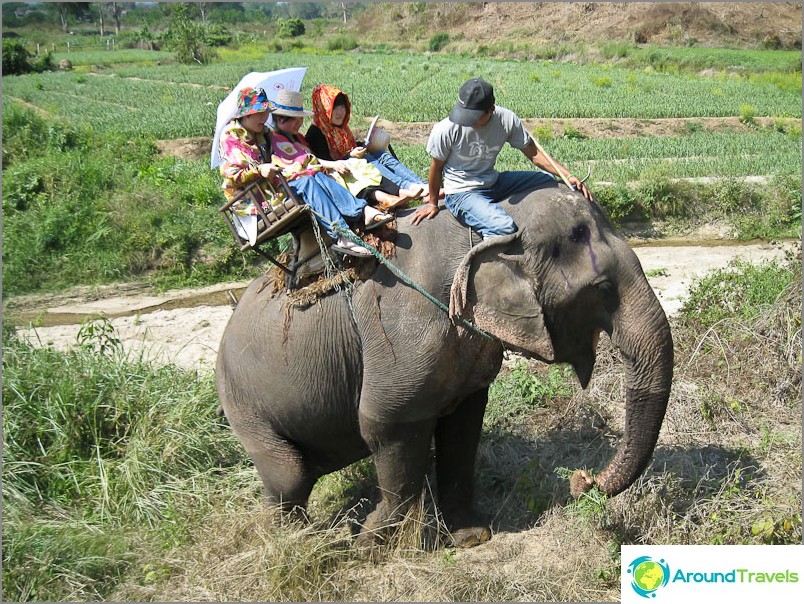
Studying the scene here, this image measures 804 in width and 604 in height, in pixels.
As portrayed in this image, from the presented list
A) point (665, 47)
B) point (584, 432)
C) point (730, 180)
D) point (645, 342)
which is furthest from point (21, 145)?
point (665, 47)

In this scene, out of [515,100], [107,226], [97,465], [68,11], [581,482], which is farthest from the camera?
[68,11]

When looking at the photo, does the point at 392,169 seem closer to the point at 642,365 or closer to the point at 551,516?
the point at 642,365

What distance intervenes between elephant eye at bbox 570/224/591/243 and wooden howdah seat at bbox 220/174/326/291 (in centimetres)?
147

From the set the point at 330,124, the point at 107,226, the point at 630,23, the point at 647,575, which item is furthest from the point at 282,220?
the point at 630,23

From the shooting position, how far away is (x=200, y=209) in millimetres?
13820

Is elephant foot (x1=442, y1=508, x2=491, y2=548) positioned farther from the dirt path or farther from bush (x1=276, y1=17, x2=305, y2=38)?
bush (x1=276, y1=17, x2=305, y2=38)

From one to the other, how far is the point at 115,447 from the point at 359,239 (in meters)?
3.08

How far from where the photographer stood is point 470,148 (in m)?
4.74

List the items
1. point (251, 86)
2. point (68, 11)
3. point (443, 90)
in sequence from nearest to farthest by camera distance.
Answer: point (251, 86)
point (443, 90)
point (68, 11)

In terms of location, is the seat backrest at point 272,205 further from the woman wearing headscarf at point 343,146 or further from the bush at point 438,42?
the bush at point 438,42

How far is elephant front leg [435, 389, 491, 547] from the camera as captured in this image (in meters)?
5.66

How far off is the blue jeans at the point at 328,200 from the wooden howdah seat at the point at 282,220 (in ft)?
0.18

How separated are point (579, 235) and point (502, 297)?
514 mm

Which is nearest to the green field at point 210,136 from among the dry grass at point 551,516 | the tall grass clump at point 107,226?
the tall grass clump at point 107,226
